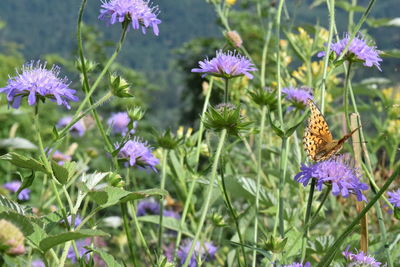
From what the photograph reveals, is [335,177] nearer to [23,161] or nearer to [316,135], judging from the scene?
[316,135]

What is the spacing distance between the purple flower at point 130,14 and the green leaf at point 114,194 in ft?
0.93

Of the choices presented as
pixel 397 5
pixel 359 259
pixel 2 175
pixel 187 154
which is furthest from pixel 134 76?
pixel 397 5

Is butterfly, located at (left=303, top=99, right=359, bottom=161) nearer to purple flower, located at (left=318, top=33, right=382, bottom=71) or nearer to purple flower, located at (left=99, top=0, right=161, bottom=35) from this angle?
purple flower, located at (left=318, top=33, right=382, bottom=71)

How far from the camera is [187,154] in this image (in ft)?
4.09

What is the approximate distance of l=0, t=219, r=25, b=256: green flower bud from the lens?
455 millimetres

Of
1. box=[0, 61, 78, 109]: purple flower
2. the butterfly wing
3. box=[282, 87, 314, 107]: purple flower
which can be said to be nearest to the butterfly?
the butterfly wing

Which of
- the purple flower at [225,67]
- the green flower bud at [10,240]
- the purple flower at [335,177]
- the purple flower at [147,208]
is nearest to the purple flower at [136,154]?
the purple flower at [225,67]

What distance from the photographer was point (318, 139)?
3.00ft

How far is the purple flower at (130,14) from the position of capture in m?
0.82

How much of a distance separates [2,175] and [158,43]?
6017 cm

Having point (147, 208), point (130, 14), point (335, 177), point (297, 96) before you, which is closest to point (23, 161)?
point (130, 14)

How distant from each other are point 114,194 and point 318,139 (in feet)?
1.32

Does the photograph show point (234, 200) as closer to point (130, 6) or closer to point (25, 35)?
point (130, 6)

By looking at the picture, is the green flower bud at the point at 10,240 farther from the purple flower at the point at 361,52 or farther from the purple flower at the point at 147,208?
the purple flower at the point at 147,208
